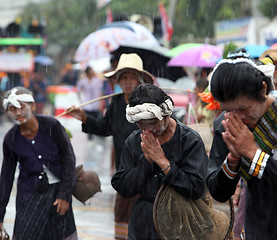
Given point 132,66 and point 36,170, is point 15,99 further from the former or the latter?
point 132,66

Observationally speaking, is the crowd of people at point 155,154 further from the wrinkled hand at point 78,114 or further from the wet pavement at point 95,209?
the wet pavement at point 95,209

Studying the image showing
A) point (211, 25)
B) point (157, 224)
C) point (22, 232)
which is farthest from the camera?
point (211, 25)

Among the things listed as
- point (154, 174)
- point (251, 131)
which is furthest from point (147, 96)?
point (251, 131)

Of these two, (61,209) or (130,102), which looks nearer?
(130,102)

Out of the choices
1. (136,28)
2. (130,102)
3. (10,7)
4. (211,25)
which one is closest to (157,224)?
(130,102)

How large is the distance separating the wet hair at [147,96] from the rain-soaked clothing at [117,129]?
183 centimetres

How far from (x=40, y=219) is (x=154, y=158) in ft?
6.31

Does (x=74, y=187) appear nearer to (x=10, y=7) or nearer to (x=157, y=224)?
(x=157, y=224)

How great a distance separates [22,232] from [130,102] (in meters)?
1.97

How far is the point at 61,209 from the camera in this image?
583cm


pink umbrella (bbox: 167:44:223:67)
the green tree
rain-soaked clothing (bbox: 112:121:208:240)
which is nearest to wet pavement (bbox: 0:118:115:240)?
rain-soaked clothing (bbox: 112:121:208:240)

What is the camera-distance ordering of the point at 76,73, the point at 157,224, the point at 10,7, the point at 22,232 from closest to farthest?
the point at 157,224 → the point at 22,232 → the point at 76,73 → the point at 10,7

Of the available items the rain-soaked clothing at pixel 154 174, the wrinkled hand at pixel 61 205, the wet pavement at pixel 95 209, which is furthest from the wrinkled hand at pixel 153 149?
the wet pavement at pixel 95 209

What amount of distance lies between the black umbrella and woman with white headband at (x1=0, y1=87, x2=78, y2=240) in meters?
3.61
